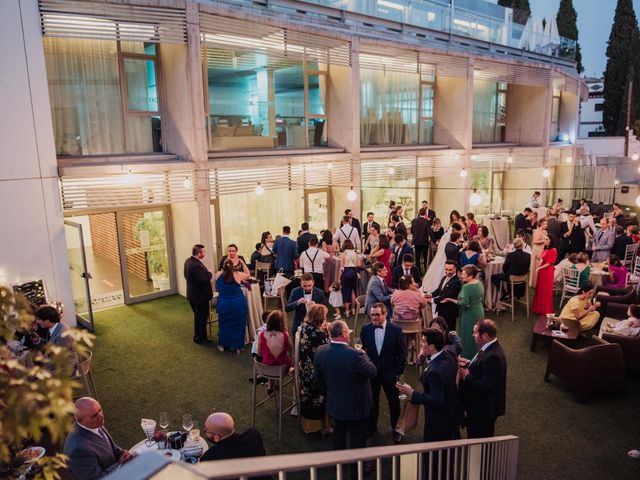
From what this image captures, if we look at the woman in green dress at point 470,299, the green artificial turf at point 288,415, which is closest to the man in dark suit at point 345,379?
the green artificial turf at point 288,415

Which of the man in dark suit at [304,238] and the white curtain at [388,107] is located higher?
the white curtain at [388,107]

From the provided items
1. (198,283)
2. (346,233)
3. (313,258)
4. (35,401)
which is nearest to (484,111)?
(346,233)

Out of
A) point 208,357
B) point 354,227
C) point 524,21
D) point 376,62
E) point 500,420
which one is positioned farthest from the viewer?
point 524,21

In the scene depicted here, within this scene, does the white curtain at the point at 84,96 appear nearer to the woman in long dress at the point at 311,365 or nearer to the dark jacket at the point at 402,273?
the dark jacket at the point at 402,273

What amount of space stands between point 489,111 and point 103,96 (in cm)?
1647

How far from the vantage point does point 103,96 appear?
10.6 meters

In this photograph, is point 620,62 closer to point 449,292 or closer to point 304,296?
point 449,292

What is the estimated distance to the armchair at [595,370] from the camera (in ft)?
22.8

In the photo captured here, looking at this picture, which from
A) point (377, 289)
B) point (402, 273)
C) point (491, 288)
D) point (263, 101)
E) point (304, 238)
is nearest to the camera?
point (377, 289)

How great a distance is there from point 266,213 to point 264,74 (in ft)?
12.6

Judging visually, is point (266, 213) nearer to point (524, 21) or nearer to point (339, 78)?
point (339, 78)

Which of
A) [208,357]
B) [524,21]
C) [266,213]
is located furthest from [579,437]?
[524,21]

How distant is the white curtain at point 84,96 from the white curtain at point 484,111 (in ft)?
48.4

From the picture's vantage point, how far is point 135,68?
11039mm
